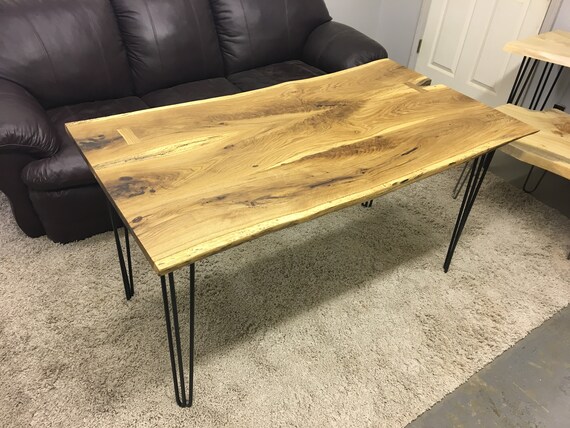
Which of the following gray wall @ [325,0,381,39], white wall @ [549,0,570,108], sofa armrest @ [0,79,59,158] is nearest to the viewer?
sofa armrest @ [0,79,59,158]

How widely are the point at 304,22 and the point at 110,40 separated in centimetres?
105

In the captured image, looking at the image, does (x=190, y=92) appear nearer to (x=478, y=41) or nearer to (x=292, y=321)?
(x=292, y=321)

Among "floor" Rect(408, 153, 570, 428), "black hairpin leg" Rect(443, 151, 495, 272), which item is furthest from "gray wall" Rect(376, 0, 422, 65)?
"floor" Rect(408, 153, 570, 428)

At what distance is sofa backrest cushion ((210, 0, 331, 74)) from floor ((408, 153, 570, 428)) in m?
1.83

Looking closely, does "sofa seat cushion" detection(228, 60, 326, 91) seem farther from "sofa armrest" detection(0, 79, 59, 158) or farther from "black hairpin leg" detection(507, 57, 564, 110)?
"black hairpin leg" detection(507, 57, 564, 110)

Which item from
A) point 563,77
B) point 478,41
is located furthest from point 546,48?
point 478,41

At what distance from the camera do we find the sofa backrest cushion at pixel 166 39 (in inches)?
80.6

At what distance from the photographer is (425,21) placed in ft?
9.96

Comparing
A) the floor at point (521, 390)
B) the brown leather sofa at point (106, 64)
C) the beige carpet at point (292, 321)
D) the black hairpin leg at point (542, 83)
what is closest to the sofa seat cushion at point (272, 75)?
the brown leather sofa at point (106, 64)

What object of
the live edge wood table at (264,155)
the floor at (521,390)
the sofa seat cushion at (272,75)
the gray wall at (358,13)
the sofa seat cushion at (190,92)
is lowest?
the floor at (521,390)

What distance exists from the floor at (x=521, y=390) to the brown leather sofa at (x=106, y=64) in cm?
148

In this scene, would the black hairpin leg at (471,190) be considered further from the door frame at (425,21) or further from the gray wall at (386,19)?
the gray wall at (386,19)

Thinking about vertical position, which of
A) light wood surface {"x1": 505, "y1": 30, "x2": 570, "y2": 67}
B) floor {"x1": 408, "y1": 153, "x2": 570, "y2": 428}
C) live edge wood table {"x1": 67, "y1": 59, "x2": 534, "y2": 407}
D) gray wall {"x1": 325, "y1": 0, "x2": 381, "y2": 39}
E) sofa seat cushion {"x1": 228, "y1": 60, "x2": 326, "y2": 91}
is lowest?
floor {"x1": 408, "y1": 153, "x2": 570, "y2": 428}

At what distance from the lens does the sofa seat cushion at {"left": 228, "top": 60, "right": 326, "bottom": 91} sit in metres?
2.25
